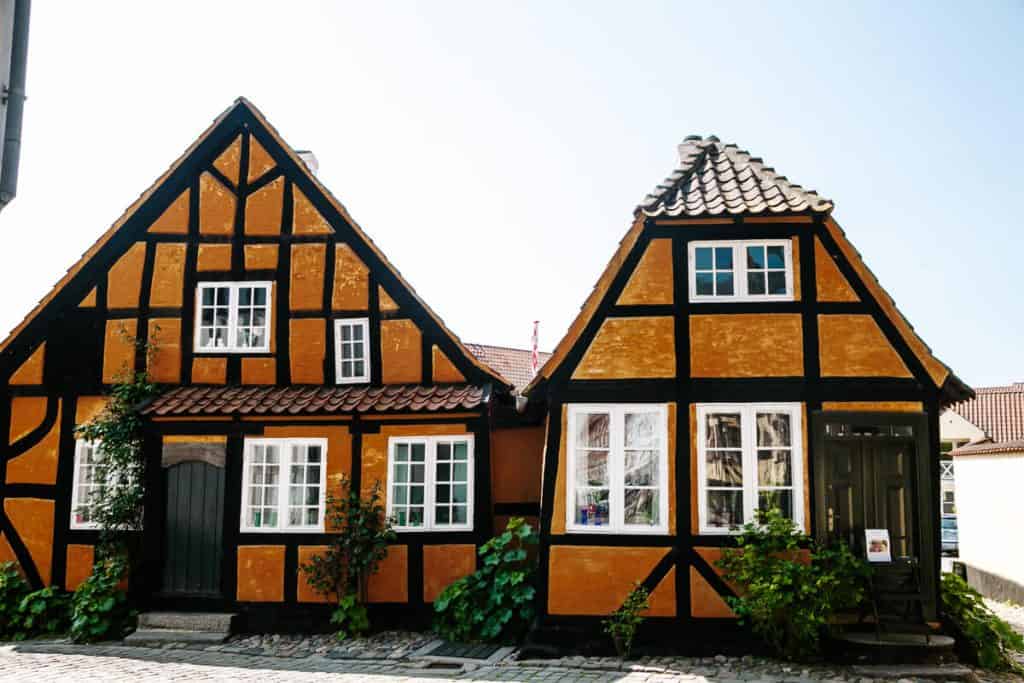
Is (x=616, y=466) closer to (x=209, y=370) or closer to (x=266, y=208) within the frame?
(x=209, y=370)

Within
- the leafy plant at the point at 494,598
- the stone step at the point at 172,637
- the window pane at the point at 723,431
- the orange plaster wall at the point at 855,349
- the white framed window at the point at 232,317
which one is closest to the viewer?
the orange plaster wall at the point at 855,349

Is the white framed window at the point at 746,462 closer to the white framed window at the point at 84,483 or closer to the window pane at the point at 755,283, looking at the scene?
the window pane at the point at 755,283

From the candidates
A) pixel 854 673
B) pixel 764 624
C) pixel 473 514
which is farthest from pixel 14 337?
pixel 854 673

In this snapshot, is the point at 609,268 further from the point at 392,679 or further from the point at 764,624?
the point at 392,679

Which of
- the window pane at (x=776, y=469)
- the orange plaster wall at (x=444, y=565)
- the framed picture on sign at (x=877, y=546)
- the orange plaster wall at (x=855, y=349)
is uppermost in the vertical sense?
the orange plaster wall at (x=855, y=349)

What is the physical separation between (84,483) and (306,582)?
3706 mm

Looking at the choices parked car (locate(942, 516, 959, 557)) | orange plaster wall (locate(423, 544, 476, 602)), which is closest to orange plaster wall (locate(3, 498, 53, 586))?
orange plaster wall (locate(423, 544, 476, 602))

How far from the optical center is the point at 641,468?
10.8 metres

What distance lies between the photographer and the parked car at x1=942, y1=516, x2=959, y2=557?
1106 inches

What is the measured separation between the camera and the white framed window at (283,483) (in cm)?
1262

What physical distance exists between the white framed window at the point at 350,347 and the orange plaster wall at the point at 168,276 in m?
2.49

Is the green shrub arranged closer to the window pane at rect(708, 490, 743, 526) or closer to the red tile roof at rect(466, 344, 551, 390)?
the window pane at rect(708, 490, 743, 526)

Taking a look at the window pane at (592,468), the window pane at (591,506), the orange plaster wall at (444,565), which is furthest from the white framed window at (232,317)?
the window pane at (591,506)

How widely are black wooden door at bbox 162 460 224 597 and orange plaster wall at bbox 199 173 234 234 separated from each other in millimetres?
3524
